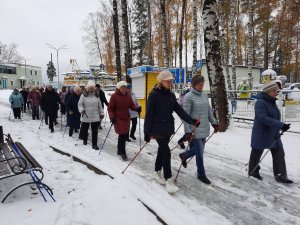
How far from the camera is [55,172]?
237 inches

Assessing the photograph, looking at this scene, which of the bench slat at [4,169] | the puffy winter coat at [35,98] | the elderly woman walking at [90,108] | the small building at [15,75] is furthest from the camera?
the small building at [15,75]

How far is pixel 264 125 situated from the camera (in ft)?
17.3

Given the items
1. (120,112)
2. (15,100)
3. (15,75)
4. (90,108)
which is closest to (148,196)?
(120,112)

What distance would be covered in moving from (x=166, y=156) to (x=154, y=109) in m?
0.85

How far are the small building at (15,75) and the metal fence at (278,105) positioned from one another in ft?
226

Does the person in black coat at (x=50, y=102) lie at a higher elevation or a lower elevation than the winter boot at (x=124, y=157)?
higher

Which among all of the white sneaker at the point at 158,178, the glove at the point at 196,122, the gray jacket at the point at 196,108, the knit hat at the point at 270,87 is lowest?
the white sneaker at the point at 158,178

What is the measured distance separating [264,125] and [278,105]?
5.58 metres

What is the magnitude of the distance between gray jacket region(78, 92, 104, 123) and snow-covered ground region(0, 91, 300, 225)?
1639mm

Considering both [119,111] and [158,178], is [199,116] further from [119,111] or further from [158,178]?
[119,111]

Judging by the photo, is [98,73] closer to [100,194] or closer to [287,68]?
[287,68]

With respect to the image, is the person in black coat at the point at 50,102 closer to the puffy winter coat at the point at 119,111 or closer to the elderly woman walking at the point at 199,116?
the puffy winter coat at the point at 119,111

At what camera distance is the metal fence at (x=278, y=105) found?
10734 mm

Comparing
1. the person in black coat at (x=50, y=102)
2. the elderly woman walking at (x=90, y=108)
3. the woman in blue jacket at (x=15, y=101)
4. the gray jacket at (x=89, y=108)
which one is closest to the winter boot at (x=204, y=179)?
the elderly woman walking at (x=90, y=108)
